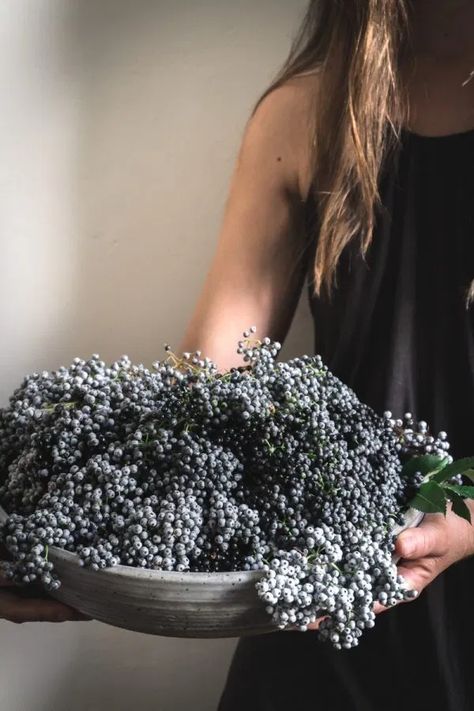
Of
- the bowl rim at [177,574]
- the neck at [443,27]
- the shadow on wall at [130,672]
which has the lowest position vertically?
the shadow on wall at [130,672]

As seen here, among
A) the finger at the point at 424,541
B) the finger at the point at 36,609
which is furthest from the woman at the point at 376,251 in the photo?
the finger at the point at 36,609

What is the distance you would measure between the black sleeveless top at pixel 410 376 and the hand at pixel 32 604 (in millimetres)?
336

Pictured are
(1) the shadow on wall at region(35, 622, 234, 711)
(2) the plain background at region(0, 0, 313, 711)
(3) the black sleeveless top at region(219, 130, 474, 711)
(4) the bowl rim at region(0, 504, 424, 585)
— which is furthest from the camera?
(1) the shadow on wall at region(35, 622, 234, 711)

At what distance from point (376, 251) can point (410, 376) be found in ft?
0.46

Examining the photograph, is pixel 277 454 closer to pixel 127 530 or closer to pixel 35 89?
pixel 127 530

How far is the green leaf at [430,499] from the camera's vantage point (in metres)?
0.53

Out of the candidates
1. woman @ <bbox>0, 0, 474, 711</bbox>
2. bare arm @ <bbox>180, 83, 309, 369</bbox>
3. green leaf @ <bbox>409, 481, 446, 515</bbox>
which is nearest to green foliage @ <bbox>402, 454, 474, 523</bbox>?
green leaf @ <bbox>409, 481, 446, 515</bbox>

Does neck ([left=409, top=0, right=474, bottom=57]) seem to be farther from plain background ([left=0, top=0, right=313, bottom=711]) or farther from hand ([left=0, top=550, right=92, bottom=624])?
hand ([left=0, top=550, right=92, bottom=624])

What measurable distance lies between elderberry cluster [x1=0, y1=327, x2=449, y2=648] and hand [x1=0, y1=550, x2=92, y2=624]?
0.18 feet

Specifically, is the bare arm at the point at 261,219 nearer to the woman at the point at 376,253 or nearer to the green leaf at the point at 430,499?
the woman at the point at 376,253

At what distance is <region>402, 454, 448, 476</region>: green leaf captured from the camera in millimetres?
564

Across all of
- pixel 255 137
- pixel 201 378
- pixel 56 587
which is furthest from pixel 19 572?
pixel 255 137

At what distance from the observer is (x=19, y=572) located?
1.68ft

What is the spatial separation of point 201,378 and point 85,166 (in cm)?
52
